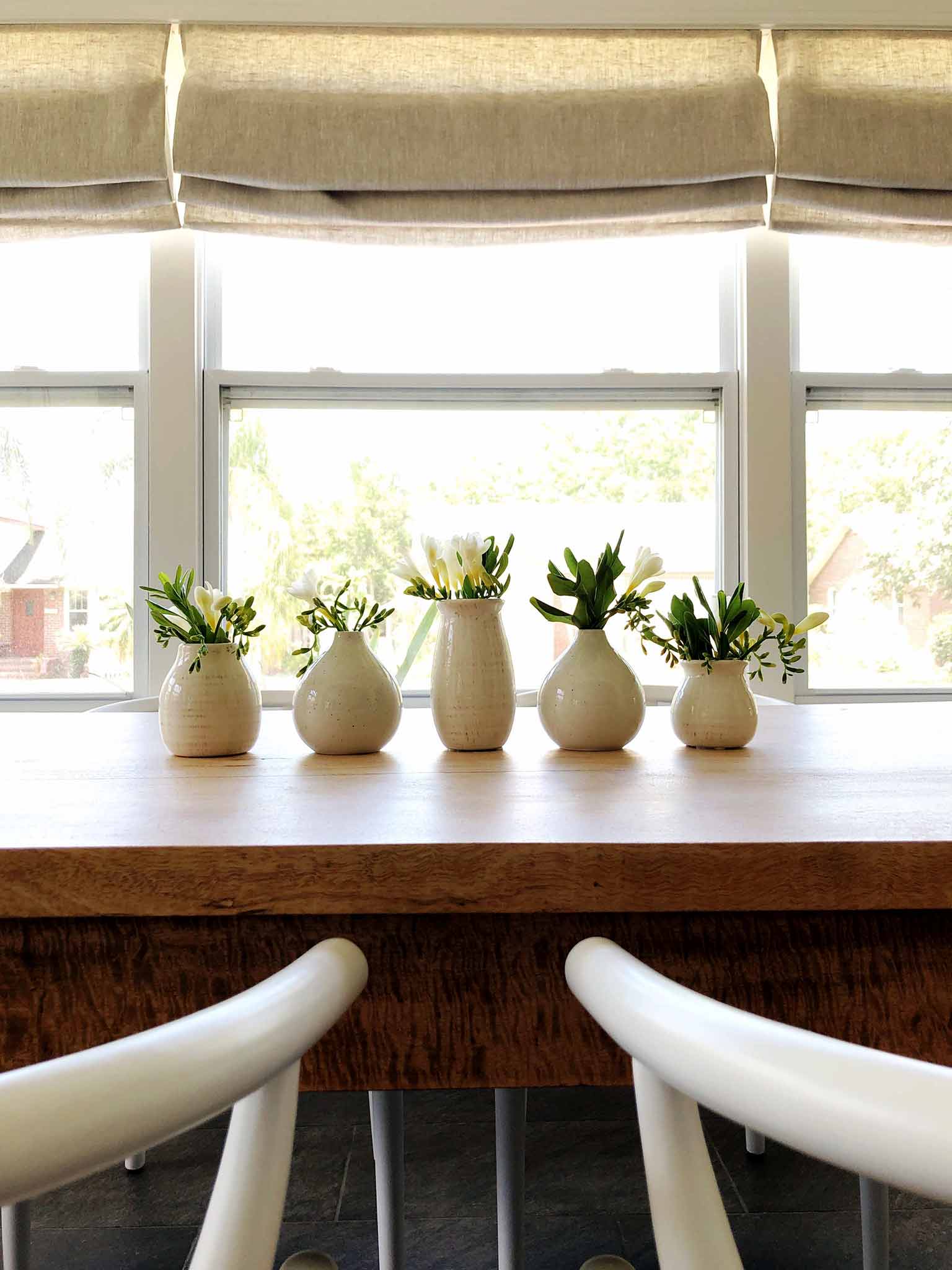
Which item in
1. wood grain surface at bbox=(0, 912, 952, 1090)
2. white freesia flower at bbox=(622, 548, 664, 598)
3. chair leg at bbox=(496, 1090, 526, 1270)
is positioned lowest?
chair leg at bbox=(496, 1090, 526, 1270)

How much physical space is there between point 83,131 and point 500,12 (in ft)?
3.77

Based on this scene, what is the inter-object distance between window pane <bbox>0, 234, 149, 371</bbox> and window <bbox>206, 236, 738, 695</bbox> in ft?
0.82

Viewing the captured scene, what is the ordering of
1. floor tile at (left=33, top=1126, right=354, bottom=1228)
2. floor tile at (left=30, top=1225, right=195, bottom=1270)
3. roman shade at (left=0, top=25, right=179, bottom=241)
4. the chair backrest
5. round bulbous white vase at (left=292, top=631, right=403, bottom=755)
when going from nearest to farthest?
round bulbous white vase at (left=292, top=631, right=403, bottom=755) → floor tile at (left=30, top=1225, right=195, bottom=1270) → floor tile at (left=33, top=1126, right=354, bottom=1228) → the chair backrest → roman shade at (left=0, top=25, right=179, bottom=241)

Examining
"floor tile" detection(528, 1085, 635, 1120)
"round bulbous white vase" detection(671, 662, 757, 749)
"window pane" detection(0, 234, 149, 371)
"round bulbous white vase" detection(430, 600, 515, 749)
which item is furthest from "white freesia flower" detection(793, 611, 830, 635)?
"window pane" detection(0, 234, 149, 371)

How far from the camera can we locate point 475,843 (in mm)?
675

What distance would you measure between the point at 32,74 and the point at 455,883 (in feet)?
9.29

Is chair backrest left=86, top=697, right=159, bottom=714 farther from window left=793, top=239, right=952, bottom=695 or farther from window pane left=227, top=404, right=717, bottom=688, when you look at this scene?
window left=793, top=239, right=952, bottom=695

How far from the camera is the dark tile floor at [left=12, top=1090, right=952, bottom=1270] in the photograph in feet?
4.87

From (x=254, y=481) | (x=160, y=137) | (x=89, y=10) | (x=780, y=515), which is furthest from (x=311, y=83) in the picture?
(x=780, y=515)

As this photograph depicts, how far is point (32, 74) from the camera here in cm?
262

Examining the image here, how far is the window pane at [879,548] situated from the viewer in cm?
291

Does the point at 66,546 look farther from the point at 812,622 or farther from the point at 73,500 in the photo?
the point at 812,622

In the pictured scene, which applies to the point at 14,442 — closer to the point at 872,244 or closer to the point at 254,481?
the point at 254,481

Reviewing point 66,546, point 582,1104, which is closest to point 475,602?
point 582,1104
